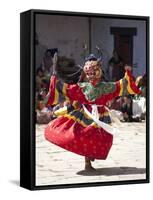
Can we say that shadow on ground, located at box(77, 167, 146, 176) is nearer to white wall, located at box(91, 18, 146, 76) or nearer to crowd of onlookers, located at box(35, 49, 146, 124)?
crowd of onlookers, located at box(35, 49, 146, 124)

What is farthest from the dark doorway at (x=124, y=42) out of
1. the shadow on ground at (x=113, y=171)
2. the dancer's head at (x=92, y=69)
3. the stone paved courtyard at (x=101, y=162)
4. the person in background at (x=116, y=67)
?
the shadow on ground at (x=113, y=171)

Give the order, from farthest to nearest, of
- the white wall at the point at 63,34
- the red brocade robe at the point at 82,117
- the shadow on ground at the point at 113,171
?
the shadow on ground at the point at 113,171, the red brocade robe at the point at 82,117, the white wall at the point at 63,34

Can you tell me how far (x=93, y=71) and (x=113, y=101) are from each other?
1.04 ft

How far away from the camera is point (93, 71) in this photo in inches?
263

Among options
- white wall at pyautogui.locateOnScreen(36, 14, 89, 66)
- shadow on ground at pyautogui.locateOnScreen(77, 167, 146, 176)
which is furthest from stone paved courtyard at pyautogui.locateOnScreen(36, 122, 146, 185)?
white wall at pyautogui.locateOnScreen(36, 14, 89, 66)

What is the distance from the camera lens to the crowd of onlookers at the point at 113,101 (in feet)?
21.2

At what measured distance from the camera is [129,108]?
687 centimetres

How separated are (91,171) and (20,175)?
0.59m

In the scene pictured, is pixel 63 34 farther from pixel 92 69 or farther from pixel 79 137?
pixel 79 137

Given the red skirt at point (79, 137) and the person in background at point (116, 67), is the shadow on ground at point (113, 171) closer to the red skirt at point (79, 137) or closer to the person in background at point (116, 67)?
the red skirt at point (79, 137)

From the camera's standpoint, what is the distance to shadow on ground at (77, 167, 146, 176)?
6695 mm

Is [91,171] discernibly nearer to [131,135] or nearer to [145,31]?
[131,135]

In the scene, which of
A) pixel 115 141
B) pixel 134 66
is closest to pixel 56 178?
pixel 115 141

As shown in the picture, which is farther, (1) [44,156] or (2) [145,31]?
(2) [145,31]
